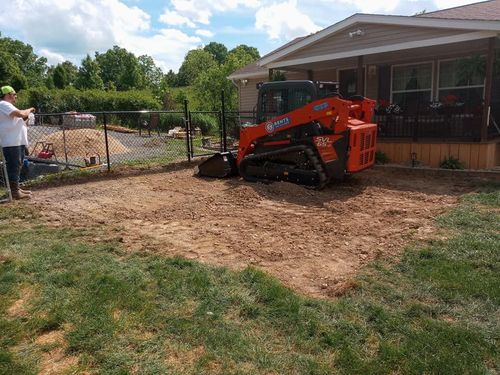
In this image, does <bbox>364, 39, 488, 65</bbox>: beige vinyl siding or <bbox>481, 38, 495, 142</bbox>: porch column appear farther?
<bbox>364, 39, 488, 65</bbox>: beige vinyl siding

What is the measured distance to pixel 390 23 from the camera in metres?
10.5

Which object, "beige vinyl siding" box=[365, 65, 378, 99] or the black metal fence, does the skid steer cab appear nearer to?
the black metal fence

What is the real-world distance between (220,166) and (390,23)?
583 centimetres

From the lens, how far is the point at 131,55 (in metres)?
67.4

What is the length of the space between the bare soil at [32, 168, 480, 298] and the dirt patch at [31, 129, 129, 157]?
5355mm

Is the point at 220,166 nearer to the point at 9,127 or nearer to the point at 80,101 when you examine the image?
the point at 9,127

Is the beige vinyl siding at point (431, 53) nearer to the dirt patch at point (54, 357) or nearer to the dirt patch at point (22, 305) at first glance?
the dirt patch at point (22, 305)

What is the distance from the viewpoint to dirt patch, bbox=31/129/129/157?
13627mm

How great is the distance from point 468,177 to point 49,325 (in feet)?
27.7

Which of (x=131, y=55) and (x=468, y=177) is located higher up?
(x=131, y=55)

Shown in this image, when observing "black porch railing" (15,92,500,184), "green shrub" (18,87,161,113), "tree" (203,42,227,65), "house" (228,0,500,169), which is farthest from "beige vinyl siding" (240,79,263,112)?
"tree" (203,42,227,65)

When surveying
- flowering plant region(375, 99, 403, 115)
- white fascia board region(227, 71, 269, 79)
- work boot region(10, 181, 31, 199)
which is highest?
white fascia board region(227, 71, 269, 79)

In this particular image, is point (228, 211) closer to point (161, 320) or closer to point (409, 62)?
point (161, 320)

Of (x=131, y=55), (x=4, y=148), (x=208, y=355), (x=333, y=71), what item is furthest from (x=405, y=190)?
(x=131, y=55)
